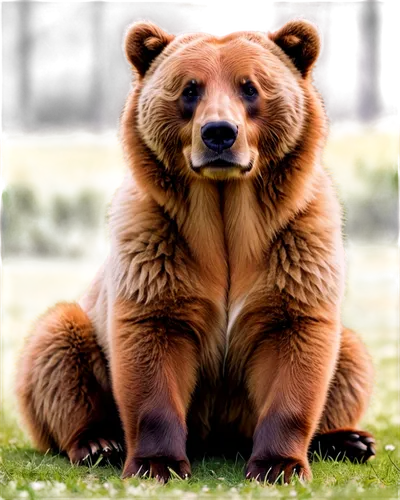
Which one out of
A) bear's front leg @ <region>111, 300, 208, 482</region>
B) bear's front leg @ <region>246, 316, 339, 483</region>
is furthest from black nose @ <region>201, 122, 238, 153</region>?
bear's front leg @ <region>246, 316, 339, 483</region>

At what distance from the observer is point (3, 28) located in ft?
47.4

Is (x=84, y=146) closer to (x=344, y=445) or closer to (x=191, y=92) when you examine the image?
(x=344, y=445)

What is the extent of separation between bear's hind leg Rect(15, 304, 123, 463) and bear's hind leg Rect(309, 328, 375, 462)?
1147 millimetres

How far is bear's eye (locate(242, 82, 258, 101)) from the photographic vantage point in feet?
14.8

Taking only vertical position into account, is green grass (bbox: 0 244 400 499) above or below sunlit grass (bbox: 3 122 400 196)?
below

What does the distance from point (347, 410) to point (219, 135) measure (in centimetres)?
192

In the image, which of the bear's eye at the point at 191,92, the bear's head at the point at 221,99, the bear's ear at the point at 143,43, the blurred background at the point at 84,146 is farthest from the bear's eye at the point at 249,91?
the blurred background at the point at 84,146

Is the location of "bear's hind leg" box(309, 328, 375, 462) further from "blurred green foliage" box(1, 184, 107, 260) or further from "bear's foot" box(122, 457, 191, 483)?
"blurred green foliage" box(1, 184, 107, 260)

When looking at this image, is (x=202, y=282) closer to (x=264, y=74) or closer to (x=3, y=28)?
(x=264, y=74)

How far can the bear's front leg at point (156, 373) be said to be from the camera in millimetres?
4465

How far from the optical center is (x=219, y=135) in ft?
13.9

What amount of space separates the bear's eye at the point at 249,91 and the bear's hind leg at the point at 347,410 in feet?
5.34

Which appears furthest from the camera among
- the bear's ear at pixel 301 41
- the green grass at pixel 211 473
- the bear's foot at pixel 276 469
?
the bear's ear at pixel 301 41

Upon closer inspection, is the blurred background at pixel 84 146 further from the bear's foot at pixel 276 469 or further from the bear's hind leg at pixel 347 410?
the bear's foot at pixel 276 469
